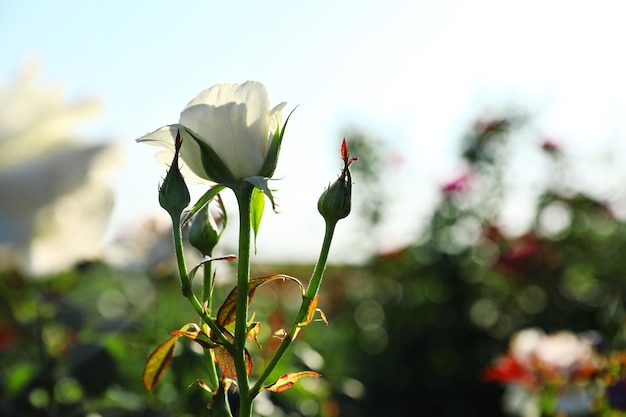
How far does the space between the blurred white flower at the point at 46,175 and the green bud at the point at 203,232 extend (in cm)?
53

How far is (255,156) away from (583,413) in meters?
1.19

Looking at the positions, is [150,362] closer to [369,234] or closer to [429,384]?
[429,384]

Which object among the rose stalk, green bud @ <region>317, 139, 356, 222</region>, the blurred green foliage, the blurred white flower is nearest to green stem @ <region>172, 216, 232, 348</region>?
the rose stalk

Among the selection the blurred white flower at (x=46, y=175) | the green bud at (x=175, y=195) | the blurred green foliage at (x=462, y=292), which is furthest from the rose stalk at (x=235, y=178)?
the blurred green foliage at (x=462, y=292)

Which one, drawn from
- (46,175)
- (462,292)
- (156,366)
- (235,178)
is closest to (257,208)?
(235,178)

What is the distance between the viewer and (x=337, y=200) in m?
0.54

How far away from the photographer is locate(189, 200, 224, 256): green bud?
55 centimetres

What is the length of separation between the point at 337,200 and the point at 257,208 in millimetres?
69

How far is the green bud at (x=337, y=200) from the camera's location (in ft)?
1.78

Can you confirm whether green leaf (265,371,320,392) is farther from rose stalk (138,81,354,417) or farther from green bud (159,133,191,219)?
green bud (159,133,191,219)

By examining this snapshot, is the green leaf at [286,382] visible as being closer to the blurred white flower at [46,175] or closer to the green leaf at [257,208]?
the green leaf at [257,208]

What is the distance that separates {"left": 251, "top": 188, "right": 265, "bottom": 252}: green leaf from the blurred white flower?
1.74ft

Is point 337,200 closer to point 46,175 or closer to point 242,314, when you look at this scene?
point 242,314

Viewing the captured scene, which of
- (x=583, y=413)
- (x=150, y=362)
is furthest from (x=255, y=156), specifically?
(x=583, y=413)
